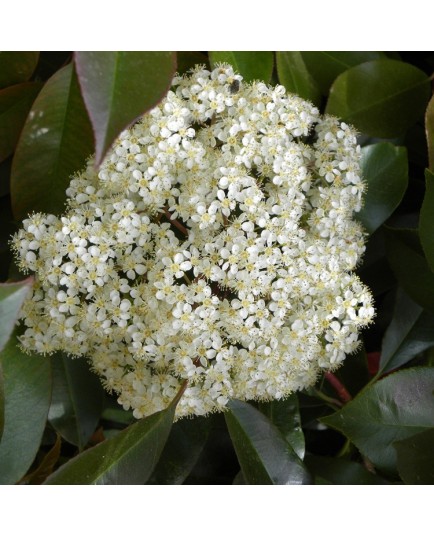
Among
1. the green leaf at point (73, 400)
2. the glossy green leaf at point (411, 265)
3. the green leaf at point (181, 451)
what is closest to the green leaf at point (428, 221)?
the glossy green leaf at point (411, 265)

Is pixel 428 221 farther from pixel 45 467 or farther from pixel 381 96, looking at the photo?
pixel 45 467

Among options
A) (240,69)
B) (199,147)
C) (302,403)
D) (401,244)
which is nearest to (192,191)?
(199,147)

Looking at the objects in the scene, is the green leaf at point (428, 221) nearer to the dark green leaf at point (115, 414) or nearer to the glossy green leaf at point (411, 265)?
the glossy green leaf at point (411, 265)

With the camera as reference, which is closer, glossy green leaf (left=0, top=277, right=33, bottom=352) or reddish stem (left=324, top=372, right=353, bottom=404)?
glossy green leaf (left=0, top=277, right=33, bottom=352)

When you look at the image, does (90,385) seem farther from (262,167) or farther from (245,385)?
(262,167)

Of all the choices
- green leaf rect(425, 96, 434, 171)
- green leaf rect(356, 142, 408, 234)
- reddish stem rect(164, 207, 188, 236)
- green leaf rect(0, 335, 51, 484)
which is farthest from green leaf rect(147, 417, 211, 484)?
green leaf rect(425, 96, 434, 171)

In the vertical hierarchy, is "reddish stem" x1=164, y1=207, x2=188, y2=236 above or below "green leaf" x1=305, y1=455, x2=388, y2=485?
above

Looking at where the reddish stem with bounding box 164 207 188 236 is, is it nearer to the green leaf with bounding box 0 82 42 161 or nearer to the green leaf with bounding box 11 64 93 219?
the green leaf with bounding box 11 64 93 219
